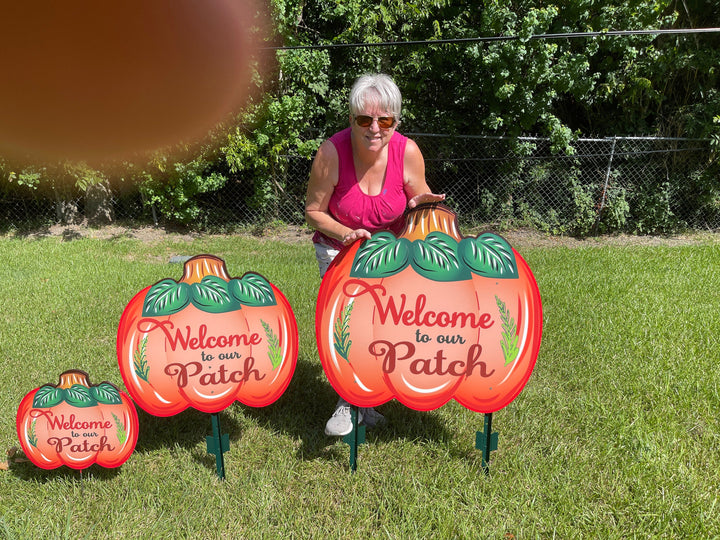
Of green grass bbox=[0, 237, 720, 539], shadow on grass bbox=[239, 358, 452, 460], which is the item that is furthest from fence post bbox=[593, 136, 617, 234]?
shadow on grass bbox=[239, 358, 452, 460]

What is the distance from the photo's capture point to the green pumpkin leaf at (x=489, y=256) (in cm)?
197

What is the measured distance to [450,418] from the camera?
269cm

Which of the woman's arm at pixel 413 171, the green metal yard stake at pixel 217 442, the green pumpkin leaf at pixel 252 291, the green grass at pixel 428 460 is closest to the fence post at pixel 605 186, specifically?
the green grass at pixel 428 460

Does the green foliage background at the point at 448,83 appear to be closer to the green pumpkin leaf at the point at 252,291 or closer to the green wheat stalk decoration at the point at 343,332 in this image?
the green pumpkin leaf at the point at 252,291

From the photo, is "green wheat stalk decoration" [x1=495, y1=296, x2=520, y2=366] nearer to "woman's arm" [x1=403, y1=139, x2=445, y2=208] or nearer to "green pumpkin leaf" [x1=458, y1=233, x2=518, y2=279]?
"green pumpkin leaf" [x1=458, y1=233, x2=518, y2=279]

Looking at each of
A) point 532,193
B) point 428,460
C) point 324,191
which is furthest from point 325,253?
point 532,193

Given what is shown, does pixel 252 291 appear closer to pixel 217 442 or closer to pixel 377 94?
pixel 217 442

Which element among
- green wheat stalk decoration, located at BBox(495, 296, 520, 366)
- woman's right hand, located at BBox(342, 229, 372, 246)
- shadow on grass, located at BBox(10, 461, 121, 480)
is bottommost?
shadow on grass, located at BBox(10, 461, 121, 480)

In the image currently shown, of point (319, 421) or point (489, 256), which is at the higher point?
point (489, 256)

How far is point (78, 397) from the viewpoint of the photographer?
6.63 feet

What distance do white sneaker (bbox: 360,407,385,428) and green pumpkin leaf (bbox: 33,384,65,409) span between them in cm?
139

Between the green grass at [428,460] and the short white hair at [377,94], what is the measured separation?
5.20 ft

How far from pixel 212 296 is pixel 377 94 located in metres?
1.09

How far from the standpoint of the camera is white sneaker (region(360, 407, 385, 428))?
8.58ft
